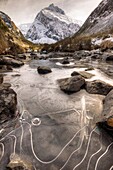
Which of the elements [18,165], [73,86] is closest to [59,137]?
[18,165]

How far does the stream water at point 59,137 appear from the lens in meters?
6.77

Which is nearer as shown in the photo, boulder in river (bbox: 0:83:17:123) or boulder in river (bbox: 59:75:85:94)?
boulder in river (bbox: 0:83:17:123)

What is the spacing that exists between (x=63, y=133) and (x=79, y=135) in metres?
0.85

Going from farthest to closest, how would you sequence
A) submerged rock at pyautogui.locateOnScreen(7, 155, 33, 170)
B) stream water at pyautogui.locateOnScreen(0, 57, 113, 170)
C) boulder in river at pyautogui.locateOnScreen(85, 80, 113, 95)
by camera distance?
1. boulder in river at pyautogui.locateOnScreen(85, 80, 113, 95)
2. stream water at pyautogui.locateOnScreen(0, 57, 113, 170)
3. submerged rock at pyautogui.locateOnScreen(7, 155, 33, 170)

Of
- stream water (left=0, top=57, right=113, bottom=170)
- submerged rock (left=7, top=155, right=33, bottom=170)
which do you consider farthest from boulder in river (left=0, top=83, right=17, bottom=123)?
submerged rock (left=7, top=155, right=33, bottom=170)

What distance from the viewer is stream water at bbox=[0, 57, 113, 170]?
6.77 meters

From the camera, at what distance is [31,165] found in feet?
21.2

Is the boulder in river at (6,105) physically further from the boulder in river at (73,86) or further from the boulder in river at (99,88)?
the boulder in river at (99,88)

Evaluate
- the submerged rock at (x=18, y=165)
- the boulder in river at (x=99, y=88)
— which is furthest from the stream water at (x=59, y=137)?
the boulder in river at (x=99, y=88)

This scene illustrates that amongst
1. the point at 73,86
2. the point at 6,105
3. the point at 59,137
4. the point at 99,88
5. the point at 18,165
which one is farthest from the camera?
the point at 73,86

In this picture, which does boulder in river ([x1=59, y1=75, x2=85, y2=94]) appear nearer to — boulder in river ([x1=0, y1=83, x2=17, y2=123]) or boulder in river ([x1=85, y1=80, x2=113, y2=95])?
boulder in river ([x1=85, y1=80, x2=113, y2=95])

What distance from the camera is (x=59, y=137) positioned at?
8.34 m

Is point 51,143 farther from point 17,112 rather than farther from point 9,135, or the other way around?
point 17,112

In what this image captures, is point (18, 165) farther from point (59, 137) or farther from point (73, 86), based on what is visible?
point (73, 86)
